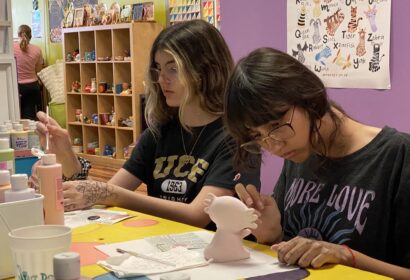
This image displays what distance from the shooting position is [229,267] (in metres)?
1.22

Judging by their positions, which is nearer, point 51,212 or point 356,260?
point 356,260

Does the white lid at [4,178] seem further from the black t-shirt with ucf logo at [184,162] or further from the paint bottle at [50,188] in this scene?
the black t-shirt with ucf logo at [184,162]

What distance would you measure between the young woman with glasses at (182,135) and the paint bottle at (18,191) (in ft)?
1.76

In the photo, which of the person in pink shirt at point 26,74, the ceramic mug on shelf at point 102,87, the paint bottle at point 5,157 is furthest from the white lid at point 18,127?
the person in pink shirt at point 26,74

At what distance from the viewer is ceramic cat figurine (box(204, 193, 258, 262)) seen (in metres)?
1.25

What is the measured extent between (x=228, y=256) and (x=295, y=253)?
0.49 feet

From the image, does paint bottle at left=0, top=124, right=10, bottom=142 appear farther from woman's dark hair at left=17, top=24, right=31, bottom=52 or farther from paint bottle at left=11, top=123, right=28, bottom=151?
woman's dark hair at left=17, top=24, right=31, bottom=52

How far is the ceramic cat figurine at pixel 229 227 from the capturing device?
1.25m

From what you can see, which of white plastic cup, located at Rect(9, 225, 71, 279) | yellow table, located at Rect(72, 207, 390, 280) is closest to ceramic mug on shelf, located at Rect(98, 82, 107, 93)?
yellow table, located at Rect(72, 207, 390, 280)

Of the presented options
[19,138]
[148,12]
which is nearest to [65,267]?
[19,138]

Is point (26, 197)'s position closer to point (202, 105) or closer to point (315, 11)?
point (202, 105)

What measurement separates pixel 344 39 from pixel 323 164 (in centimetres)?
149

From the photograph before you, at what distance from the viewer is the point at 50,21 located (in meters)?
7.80

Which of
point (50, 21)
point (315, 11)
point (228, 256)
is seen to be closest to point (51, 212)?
point (228, 256)
